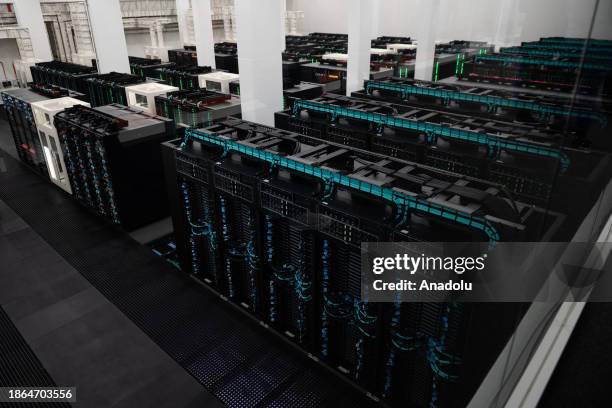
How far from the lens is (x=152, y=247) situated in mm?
5062

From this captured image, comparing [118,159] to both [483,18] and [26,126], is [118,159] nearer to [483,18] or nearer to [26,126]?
[26,126]

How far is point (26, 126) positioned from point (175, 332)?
5482 mm

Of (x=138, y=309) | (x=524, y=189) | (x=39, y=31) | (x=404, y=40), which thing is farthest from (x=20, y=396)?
(x=404, y=40)

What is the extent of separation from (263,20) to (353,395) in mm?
4177

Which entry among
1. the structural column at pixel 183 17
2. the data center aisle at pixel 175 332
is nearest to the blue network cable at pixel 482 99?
the data center aisle at pixel 175 332

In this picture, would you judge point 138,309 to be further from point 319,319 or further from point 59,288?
point 319,319

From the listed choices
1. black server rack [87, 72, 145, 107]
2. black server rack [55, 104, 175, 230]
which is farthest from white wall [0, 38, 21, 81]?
black server rack [55, 104, 175, 230]

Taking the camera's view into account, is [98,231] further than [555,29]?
No

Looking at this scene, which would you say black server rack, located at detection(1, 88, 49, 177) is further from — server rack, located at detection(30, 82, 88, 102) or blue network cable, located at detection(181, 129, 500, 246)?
blue network cable, located at detection(181, 129, 500, 246)

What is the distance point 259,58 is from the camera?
508cm

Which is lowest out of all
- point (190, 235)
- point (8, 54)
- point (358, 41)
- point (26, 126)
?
point (190, 235)

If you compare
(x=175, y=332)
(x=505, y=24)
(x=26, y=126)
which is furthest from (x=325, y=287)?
(x=505, y=24)

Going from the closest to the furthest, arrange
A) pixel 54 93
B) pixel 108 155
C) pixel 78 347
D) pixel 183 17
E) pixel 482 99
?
pixel 78 347, pixel 108 155, pixel 482 99, pixel 54 93, pixel 183 17

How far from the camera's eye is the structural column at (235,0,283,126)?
483cm
